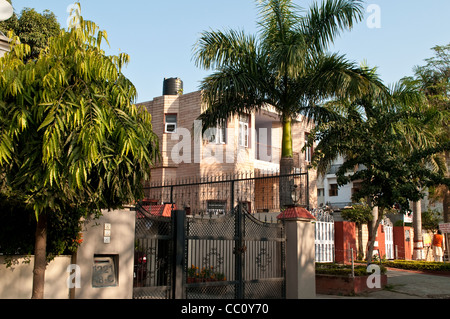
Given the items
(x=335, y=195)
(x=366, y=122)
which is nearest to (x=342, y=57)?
(x=366, y=122)

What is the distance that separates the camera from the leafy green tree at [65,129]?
5.24 metres

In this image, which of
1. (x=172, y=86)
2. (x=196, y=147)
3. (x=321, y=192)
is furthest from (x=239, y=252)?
(x=321, y=192)

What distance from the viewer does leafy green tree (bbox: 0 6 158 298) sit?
5.24 meters

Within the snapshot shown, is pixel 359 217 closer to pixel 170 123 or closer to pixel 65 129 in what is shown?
Result: pixel 170 123

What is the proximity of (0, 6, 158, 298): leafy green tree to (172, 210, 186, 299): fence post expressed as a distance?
7.29 ft

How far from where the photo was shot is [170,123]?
24.8m

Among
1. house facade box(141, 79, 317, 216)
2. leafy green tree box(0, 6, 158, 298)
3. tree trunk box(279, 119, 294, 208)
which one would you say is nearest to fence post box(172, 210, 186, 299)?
leafy green tree box(0, 6, 158, 298)

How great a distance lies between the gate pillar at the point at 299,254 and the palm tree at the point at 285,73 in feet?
12.6

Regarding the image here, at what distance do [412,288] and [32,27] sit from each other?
59.3 ft

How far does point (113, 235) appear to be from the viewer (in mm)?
7465

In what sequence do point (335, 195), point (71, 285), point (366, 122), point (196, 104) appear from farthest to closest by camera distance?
point (335, 195), point (196, 104), point (366, 122), point (71, 285)

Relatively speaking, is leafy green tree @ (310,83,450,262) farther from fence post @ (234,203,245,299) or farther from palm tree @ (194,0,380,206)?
fence post @ (234,203,245,299)

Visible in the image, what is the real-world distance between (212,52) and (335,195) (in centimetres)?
3463
